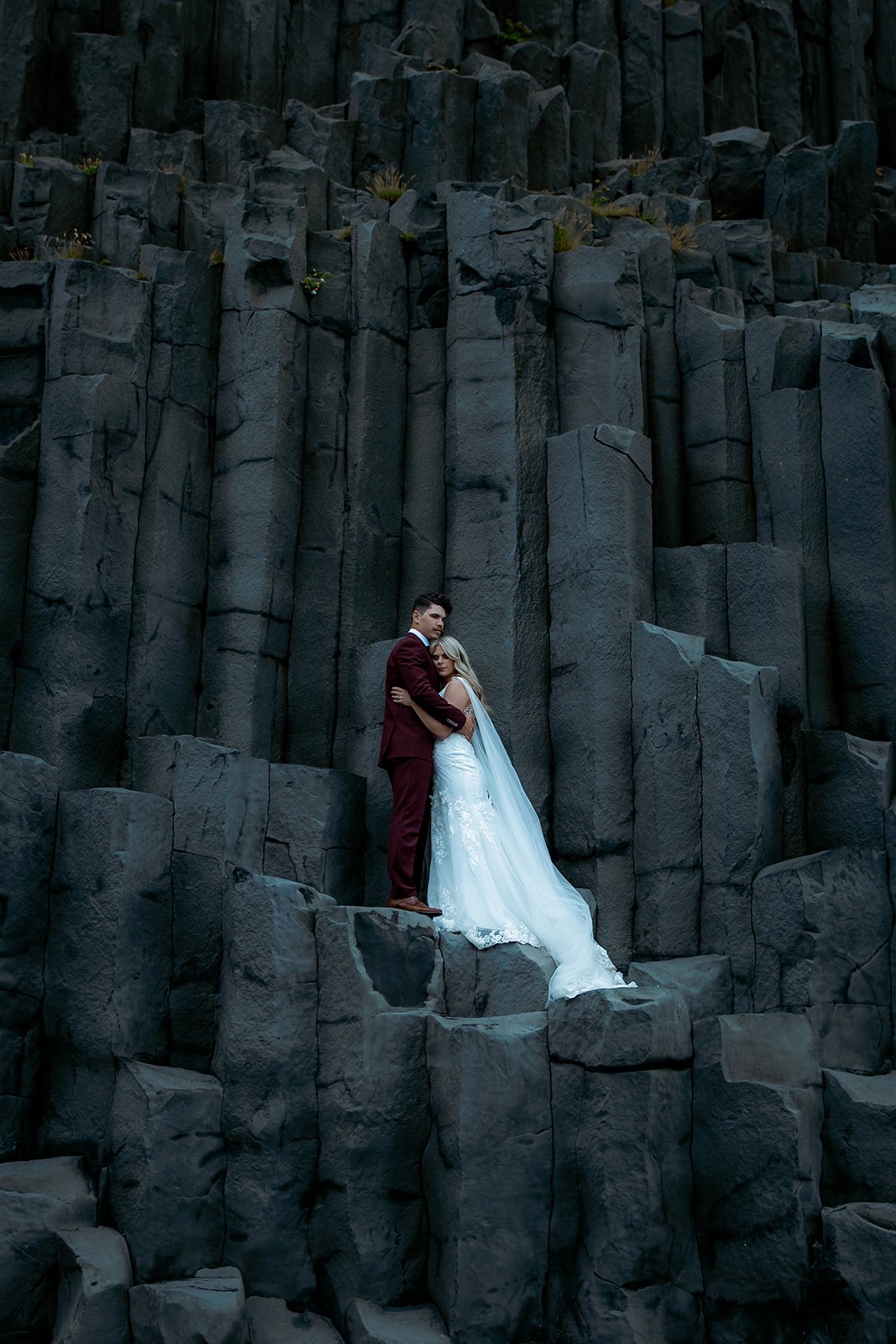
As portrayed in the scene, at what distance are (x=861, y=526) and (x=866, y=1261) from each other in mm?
7210

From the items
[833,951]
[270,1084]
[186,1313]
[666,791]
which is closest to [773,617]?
[666,791]

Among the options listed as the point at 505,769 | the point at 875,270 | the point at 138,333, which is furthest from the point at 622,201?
the point at 505,769

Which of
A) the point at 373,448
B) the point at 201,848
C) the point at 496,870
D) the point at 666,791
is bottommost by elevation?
the point at 496,870

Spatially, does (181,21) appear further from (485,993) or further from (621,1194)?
(621,1194)

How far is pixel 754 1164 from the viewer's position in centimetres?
862

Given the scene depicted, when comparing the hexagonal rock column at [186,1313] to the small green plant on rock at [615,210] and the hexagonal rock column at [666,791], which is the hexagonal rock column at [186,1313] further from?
the small green plant on rock at [615,210]

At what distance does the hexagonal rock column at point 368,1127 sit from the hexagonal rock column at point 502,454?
312cm

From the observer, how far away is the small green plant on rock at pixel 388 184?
1638cm

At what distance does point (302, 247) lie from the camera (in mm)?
13852

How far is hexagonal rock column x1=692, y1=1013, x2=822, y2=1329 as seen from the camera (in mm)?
8500

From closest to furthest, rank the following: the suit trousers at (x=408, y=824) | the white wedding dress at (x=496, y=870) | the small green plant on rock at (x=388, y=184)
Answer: the white wedding dress at (x=496, y=870)
the suit trousers at (x=408, y=824)
the small green plant on rock at (x=388, y=184)

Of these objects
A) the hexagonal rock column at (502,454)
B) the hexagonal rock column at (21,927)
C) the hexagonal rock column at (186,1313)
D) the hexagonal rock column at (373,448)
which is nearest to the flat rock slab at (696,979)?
the hexagonal rock column at (502,454)

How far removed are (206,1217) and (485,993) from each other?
8.41ft

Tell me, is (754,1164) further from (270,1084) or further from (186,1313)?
(186,1313)
